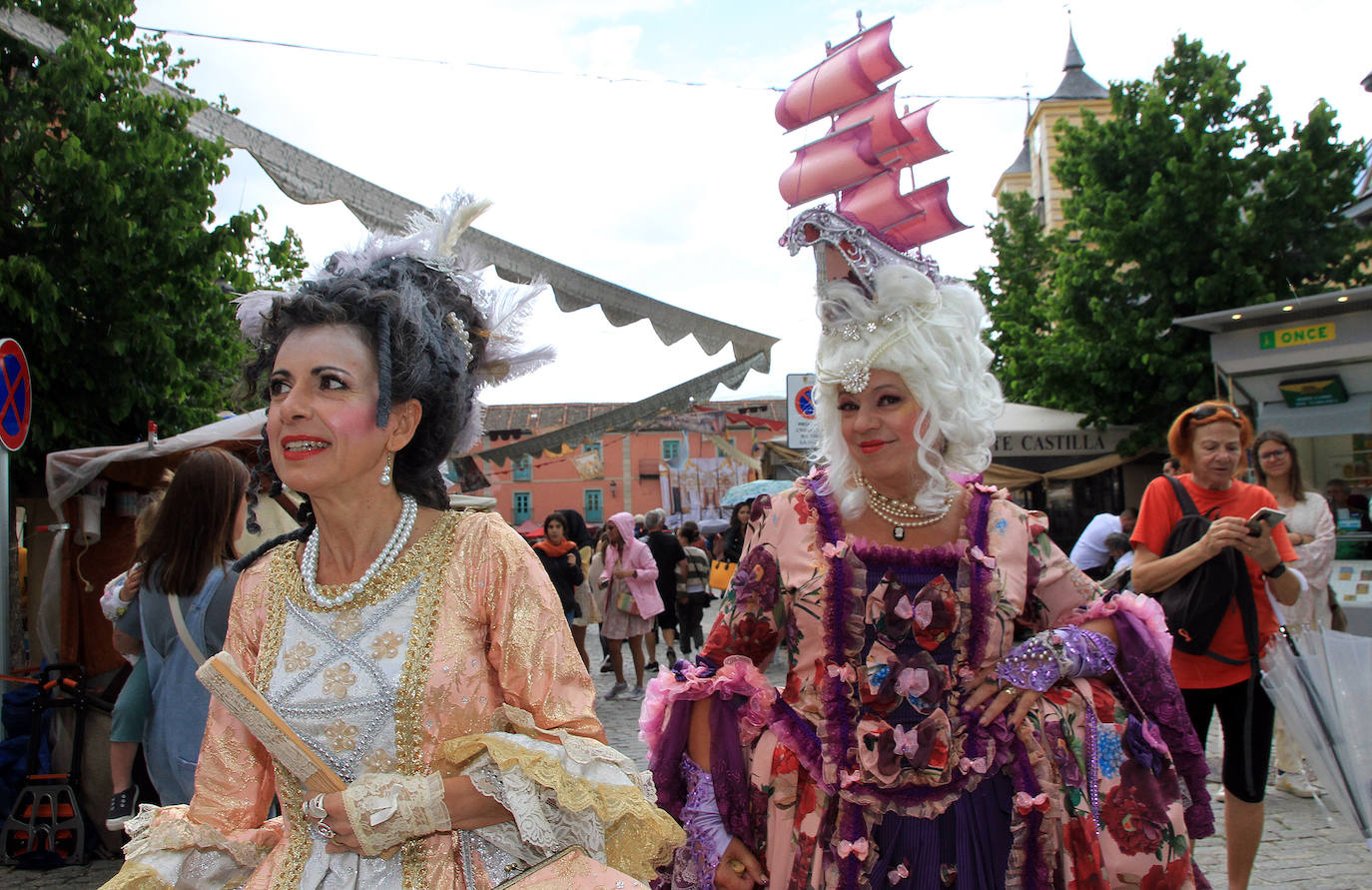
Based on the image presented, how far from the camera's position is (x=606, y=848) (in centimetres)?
166

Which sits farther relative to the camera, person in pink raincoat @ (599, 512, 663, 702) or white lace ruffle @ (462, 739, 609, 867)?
person in pink raincoat @ (599, 512, 663, 702)

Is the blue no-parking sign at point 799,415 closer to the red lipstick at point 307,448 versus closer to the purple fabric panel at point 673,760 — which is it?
the purple fabric panel at point 673,760

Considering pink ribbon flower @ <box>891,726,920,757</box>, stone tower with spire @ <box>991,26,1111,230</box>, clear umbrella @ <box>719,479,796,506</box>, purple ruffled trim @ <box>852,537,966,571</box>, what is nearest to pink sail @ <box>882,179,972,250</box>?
purple ruffled trim @ <box>852,537,966,571</box>

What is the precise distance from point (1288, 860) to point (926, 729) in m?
3.37

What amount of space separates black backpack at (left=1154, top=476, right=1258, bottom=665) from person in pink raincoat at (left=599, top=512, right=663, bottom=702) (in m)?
6.37

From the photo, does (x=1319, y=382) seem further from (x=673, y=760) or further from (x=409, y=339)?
(x=409, y=339)

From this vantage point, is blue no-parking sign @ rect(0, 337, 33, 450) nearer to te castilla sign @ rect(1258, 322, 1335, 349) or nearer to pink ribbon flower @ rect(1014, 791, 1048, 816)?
pink ribbon flower @ rect(1014, 791, 1048, 816)

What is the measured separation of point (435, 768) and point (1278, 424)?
890 cm

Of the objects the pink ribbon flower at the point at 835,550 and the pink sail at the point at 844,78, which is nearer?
the pink ribbon flower at the point at 835,550

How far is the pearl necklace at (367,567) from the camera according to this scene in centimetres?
185

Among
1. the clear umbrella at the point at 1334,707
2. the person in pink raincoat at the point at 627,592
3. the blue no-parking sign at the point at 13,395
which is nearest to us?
the clear umbrella at the point at 1334,707

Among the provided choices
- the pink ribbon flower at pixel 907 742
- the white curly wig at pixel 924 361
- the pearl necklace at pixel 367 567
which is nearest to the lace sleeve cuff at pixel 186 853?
the pearl necklace at pixel 367 567

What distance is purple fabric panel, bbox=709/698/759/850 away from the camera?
2.27 meters

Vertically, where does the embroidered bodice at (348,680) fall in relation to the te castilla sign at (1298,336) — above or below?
below
